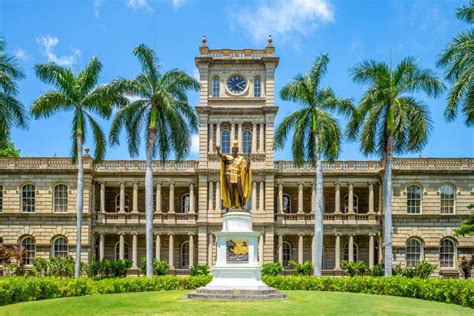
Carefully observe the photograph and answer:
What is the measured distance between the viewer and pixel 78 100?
3419 cm

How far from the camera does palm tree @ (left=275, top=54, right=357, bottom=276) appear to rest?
3491 cm

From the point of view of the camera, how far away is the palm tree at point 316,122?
34.9 meters

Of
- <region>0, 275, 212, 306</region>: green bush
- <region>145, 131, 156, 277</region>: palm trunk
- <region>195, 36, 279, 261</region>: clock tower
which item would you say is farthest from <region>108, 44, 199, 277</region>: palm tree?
<region>195, 36, 279, 261</region>: clock tower

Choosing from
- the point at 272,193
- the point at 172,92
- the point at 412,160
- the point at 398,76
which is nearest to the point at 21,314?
the point at 172,92

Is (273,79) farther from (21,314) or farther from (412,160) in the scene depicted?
(21,314)

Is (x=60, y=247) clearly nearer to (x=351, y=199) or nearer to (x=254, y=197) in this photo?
(x=254, y=197)

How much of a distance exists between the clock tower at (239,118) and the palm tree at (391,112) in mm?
12216

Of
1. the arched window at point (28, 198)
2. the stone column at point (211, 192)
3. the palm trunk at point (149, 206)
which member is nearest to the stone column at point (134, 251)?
the stone column at point (211, 192)

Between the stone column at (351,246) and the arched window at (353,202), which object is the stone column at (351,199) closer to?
the stone column at (351,246)

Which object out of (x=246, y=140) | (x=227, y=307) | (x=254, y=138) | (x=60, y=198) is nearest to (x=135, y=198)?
(x=60, y=198)

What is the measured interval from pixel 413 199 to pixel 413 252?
3.75 m

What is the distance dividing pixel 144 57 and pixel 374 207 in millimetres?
22399

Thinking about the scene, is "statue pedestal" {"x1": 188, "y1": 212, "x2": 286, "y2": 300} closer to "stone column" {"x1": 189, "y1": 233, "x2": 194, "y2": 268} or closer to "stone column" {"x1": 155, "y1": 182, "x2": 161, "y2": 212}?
"stone column" {"x1": 189, "y1": 233, "x2": 194, "y2": 268}

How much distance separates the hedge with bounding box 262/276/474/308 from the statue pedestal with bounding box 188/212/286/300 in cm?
615
